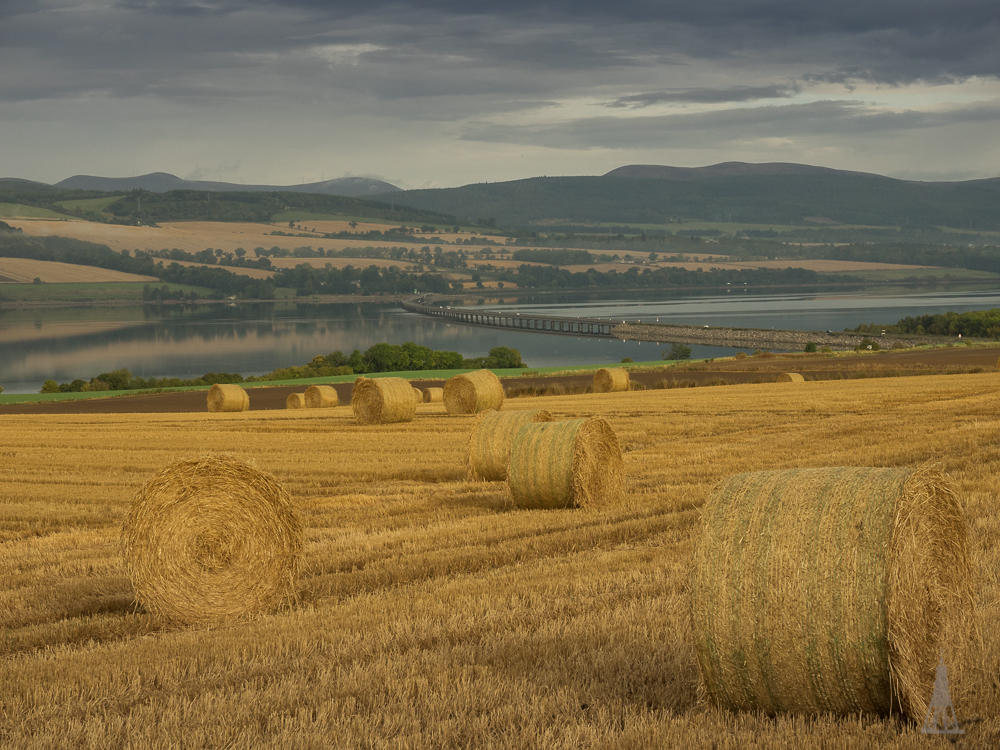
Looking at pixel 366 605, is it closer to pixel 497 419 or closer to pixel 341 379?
pixel 497 419

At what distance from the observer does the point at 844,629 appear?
5.38 metres

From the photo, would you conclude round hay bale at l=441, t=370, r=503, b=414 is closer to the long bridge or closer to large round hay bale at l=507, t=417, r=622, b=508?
large round hay bale at l=507, t=417, r=622, b=508

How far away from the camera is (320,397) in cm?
4000

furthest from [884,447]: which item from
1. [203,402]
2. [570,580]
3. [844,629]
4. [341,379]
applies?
[341,379]

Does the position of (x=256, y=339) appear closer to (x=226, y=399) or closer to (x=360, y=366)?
(x=360, y=366)

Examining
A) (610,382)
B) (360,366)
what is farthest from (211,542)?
(360,366)

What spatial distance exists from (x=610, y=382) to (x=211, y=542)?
34.8m

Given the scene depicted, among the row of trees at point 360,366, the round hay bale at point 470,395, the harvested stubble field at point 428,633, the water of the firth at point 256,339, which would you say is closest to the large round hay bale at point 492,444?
the harvested stubble field at point 428,633

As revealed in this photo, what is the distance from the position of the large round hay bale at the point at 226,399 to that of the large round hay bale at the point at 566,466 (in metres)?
25.8

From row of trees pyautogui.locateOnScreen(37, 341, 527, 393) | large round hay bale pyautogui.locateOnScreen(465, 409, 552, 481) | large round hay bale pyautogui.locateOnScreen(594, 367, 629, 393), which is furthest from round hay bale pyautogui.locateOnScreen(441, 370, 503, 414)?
row of trees pyautogui.locateOnScreen(37, 341, 527, 393)

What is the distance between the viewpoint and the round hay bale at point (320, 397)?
131ft

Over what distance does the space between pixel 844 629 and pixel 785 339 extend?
364 ft

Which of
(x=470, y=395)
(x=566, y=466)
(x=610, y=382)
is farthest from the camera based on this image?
(x=610, y=382)

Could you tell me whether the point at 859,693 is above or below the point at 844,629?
below
